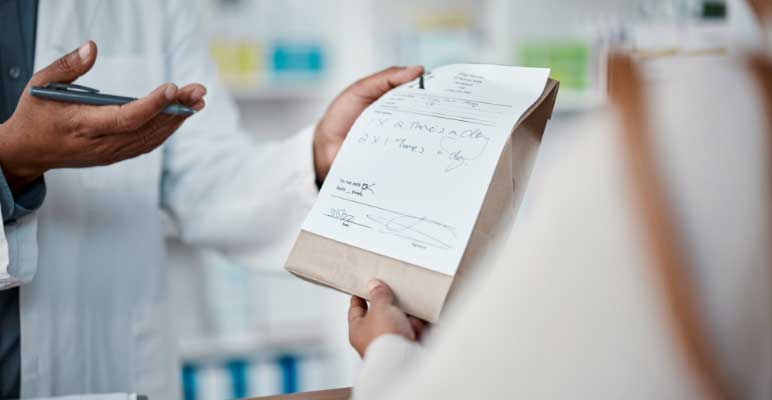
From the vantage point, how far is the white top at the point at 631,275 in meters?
0.40

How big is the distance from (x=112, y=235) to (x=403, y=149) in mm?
605

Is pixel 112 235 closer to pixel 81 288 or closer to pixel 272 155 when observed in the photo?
pixel 81 288

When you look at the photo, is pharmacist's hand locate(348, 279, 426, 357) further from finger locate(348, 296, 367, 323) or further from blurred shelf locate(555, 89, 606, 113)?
blurred shelf locate(555, 89, 606, 113)

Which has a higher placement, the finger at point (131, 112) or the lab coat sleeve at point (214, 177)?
the finger at point (131, 112)

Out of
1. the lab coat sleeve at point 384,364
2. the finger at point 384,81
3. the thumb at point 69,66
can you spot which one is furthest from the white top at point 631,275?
the thumb at point 69,66

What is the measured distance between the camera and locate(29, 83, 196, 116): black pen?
0.70 metres

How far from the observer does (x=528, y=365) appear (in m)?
0.42

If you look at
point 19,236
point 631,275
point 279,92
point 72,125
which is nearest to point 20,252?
point 19,236

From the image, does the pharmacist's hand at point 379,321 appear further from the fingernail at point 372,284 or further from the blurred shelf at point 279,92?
the blurred shelf at point 279,92

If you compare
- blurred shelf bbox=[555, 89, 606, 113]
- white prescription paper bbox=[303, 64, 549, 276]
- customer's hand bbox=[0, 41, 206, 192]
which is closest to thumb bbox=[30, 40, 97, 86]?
customer's hand bbox=[0, 41, 206, 192]

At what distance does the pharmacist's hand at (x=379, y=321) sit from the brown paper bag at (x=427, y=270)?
13mm

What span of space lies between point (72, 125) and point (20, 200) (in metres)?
0.15

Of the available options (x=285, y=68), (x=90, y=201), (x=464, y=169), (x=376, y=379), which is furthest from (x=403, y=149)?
(x=285, y=68)

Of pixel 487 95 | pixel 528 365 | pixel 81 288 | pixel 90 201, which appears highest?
pixel 487 95
